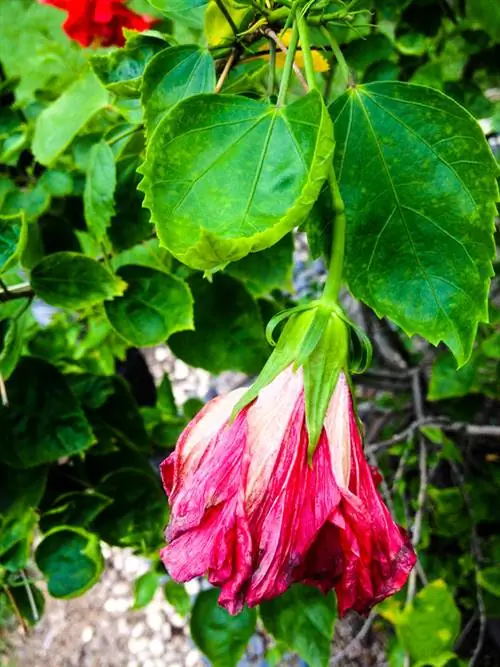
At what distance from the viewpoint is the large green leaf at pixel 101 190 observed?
0.62 m

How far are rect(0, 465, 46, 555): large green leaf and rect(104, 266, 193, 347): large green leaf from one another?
0.64ft

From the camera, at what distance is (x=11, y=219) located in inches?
22.9

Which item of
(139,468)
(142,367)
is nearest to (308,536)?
(139,468)

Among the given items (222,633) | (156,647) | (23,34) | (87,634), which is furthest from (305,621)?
(23,34)

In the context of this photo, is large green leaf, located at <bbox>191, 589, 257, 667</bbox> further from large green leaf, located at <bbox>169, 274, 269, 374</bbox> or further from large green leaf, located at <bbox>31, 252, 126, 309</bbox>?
large green leaf, located at <bbox>31, 252, 126, 309</bbox>

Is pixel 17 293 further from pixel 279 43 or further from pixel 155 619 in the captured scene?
pixel 155 619

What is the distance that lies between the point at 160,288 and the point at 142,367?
0.82m

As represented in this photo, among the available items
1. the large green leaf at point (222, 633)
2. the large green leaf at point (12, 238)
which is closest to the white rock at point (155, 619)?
the large green leaf at point (222, 633)

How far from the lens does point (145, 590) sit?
998 mm

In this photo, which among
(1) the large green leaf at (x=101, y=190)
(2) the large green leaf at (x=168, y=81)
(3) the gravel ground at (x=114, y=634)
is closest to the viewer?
(2) the large green leaf at (x=168, y=81)

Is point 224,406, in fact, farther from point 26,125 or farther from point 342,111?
point 26,125

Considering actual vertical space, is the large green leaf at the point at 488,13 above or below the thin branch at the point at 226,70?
below

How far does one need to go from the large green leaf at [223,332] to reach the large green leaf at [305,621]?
23cm

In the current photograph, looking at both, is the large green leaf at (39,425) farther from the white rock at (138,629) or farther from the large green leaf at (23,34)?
the white rock at (138,629)
